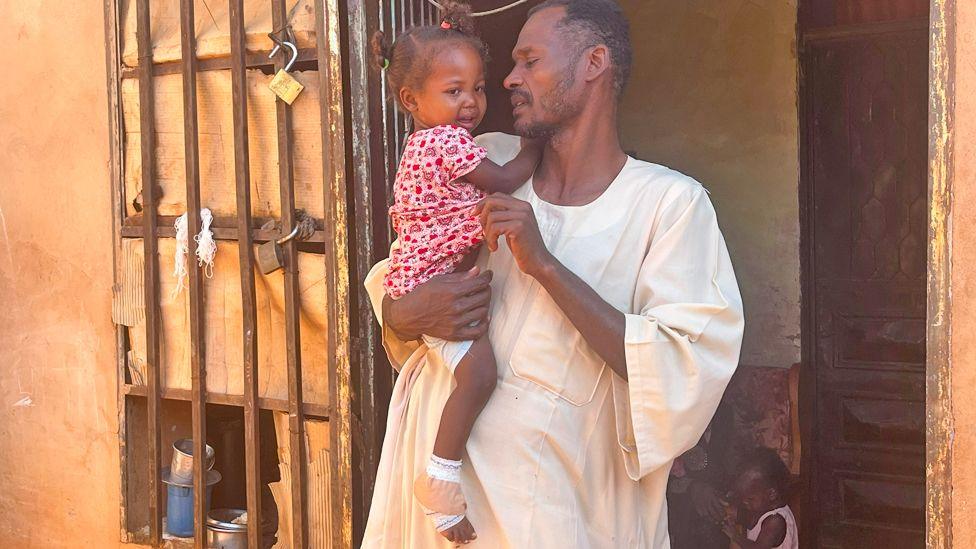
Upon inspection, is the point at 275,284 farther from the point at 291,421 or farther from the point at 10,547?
the point at 10,547

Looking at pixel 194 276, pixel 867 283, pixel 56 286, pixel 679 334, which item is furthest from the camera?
pixel 867 283

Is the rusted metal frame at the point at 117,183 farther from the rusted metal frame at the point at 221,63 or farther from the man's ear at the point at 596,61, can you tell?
the man's ear at the point at 596,61

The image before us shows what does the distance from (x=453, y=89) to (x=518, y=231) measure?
463mm

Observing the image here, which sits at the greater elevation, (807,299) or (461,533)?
(807,299)

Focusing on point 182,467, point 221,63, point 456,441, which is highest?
point 221,63

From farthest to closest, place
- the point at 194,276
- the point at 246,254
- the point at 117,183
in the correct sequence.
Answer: the point at 117,183 < the point at 194,276 < the point at 246,254

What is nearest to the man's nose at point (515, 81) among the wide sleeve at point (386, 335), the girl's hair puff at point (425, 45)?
the girl's hair puff at point (425, 45)

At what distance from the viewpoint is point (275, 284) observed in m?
3.52

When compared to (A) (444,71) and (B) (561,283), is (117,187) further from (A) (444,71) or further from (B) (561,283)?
(B) (561,283)

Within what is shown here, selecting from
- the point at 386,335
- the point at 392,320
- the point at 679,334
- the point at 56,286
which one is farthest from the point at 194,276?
the point at 679,334

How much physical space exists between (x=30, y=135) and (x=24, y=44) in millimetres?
341

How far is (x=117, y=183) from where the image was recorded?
12.5 feet

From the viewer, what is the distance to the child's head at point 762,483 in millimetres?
4219

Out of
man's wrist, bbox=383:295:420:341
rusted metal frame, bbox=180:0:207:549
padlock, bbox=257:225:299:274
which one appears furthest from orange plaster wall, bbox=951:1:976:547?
rusted metal frame, bbox=180:0:207:549
